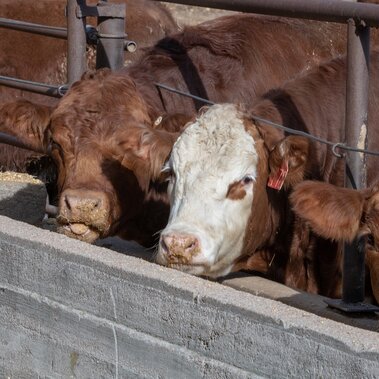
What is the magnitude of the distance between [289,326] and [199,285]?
1.53 feet

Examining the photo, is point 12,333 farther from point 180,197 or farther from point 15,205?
→ point 15,205

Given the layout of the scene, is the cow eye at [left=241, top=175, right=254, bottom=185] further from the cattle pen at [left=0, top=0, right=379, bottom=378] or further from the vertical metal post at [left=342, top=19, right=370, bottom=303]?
the vertical metal post at [left=342, top=19, right=370, bottom=303]

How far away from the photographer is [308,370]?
306 cm

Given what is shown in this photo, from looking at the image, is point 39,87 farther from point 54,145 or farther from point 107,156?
point 107,156

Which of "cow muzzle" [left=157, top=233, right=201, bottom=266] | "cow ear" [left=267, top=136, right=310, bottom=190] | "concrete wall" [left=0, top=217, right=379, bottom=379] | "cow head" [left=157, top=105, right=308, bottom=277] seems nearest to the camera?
"concrete wall" [left=0, top=217, right=379, bottom=379]

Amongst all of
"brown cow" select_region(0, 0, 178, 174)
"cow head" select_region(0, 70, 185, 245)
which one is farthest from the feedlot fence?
"brown cow" select_region(0, 0, 178, 174)

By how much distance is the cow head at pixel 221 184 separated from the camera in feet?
14.4

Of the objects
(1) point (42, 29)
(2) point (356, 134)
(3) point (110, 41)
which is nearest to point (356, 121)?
(2) point (356, 134)

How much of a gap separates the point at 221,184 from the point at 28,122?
163 centimetres

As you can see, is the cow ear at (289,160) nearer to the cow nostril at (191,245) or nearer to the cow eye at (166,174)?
the cow eye at (166,174)

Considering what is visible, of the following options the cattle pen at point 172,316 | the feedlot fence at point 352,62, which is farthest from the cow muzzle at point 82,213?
the feedlot fence at point 352,62

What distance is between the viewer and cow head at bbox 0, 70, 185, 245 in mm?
5012

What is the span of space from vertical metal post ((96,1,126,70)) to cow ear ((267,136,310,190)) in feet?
4.97

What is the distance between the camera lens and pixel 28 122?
18.9ft
